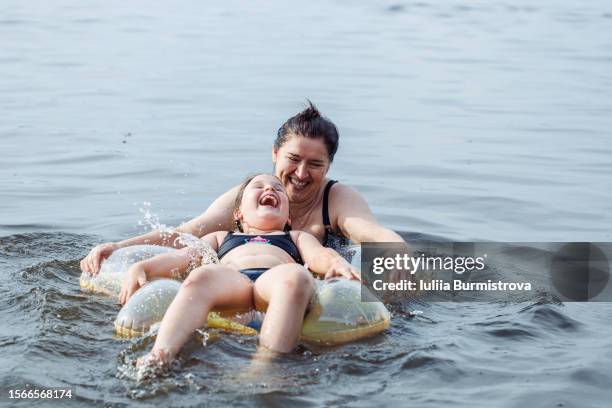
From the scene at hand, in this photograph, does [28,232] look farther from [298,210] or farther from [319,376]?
[319,376]

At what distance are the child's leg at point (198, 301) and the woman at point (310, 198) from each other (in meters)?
1.58

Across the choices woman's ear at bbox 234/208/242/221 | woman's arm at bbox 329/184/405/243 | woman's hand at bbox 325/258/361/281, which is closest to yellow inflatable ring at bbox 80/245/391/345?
woman's hand at bbox 325/258/361/281

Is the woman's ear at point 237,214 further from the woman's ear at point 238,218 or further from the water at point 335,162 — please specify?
the water at point 335,162

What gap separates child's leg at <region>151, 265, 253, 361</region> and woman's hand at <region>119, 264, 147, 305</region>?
614mm

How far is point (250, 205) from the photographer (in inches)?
257

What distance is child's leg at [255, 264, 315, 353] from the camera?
5133 mm

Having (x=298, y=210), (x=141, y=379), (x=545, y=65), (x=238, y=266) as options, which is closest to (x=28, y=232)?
(x=298, y=210)

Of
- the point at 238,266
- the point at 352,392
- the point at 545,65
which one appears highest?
the point at 545,65

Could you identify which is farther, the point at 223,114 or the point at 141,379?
the point at 223,114

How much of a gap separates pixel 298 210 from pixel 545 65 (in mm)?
11522

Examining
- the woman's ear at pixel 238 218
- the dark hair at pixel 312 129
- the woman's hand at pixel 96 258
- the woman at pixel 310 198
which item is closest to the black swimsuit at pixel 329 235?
the woman at pixel 310 198

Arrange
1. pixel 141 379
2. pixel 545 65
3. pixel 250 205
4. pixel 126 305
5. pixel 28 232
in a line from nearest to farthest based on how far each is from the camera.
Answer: pixel 141 379
pixel 126 305
pixel 250 205
pixel 28 232
pixel 545 65

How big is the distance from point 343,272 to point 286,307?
716mm

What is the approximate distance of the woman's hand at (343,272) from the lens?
5.76 meters
